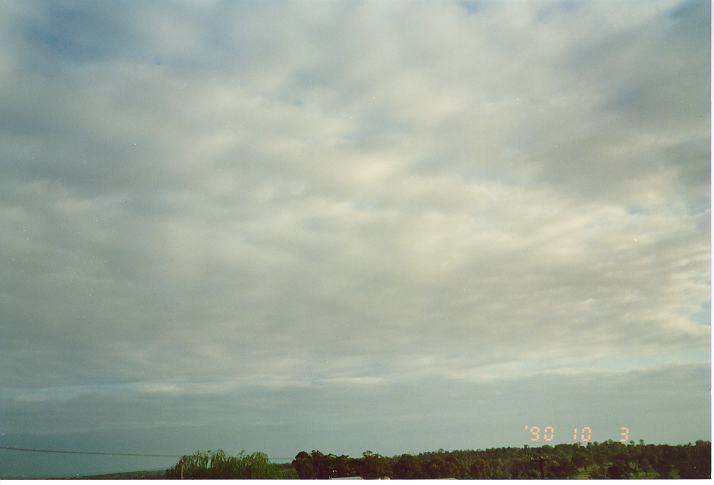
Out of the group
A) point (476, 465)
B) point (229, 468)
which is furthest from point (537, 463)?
point (229, 468)

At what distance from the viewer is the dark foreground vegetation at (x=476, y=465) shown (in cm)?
861

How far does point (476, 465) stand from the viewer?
11195 millimetres

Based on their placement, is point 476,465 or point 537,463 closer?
point 537,463

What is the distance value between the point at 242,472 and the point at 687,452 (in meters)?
6.92

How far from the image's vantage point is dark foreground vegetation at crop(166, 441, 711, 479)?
861 cm

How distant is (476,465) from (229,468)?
434 cm

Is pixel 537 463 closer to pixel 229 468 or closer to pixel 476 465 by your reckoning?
pixel 476 465

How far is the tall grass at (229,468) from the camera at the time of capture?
9.79 meters

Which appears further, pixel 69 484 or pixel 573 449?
pixel 573 449

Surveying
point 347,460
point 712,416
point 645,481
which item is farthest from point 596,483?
point 347,460

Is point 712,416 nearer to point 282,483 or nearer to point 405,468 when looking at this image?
point 282,483

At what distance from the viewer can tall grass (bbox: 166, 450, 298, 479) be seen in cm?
979

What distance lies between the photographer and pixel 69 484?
15.0 feet

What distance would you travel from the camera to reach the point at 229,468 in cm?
1070
